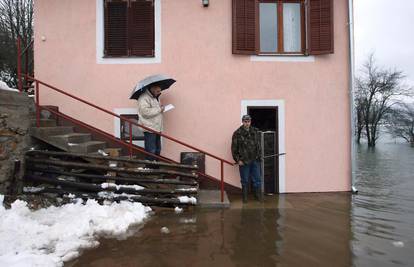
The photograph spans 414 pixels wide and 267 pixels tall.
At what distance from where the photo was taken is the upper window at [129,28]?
26.4 ft

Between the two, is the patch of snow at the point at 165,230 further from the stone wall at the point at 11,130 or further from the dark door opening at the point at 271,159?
the dark door opening at the point at 271,159

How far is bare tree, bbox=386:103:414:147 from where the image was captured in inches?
1588

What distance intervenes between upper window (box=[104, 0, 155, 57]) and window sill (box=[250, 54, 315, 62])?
2323mm

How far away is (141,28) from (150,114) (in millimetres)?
2153

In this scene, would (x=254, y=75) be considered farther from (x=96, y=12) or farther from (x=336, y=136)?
(x=96, y=12)

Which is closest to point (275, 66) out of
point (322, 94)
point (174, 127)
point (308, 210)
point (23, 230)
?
point (322, 94)

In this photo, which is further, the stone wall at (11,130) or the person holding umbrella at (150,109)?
the person holding umbrella at (150,109)

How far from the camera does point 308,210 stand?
21.1 feet

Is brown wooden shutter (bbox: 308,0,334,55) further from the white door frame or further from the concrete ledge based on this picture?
the concrete ledge

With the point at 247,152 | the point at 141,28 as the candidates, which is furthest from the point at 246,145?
the point at 141,28

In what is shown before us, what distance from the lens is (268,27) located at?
8.24 metres

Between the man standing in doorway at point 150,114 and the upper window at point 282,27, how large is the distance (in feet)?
6.73

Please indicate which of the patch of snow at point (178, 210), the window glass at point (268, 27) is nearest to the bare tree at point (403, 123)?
the window glass at point (268, 27)

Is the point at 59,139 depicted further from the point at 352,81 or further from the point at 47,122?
the point at 352,81
